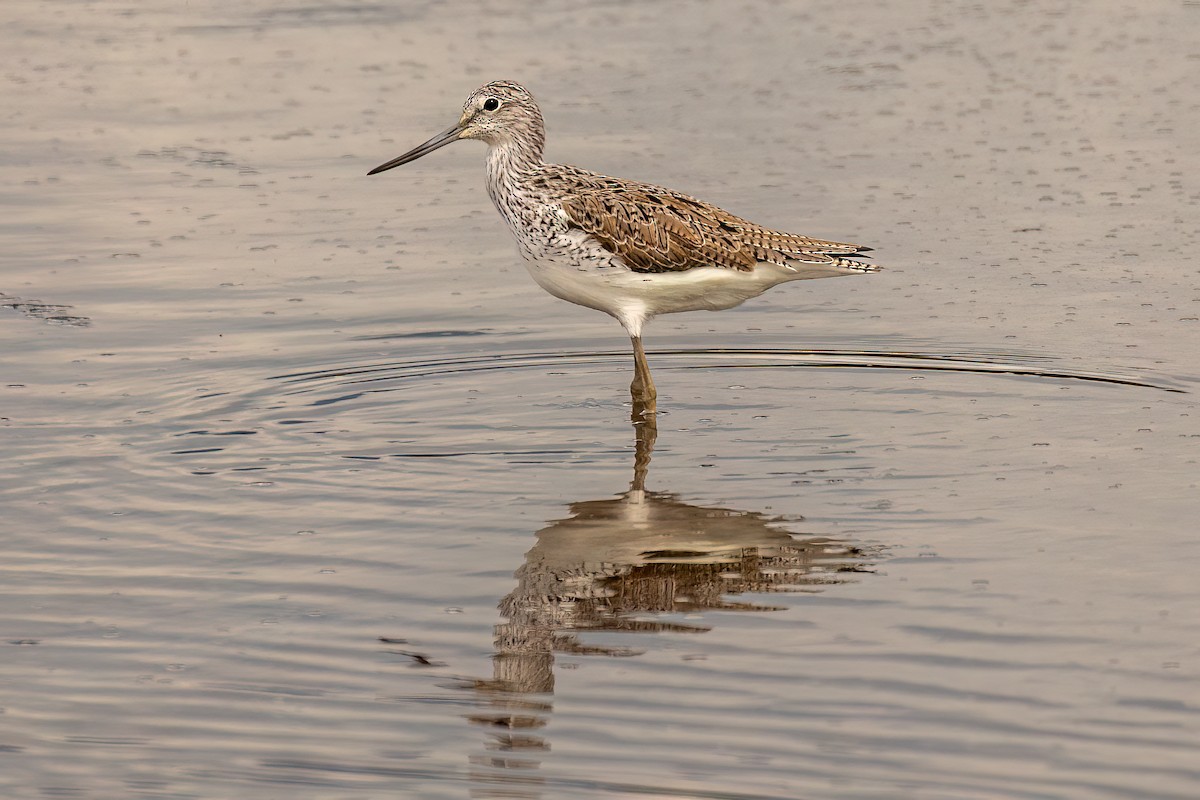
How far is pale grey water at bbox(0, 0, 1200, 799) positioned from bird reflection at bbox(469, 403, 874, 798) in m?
0.02

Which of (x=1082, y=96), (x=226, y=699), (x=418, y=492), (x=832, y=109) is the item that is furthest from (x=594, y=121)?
(x=226, y=699)

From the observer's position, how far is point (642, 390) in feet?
33.1

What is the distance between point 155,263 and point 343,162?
2.83 metres

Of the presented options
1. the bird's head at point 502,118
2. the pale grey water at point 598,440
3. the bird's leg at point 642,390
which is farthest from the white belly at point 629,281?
the bird's head at point 502,118

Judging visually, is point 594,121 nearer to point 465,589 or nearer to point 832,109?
point 832,109

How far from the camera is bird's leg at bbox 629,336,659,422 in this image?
9953 millimetres

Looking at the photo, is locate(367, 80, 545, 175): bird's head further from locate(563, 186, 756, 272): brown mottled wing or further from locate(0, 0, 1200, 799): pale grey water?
locate(0, 0, 1200, 799): pale grey water

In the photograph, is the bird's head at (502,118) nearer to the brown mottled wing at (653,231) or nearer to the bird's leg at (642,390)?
the brown mottled wing at (653,231)

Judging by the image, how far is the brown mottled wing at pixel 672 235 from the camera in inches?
394

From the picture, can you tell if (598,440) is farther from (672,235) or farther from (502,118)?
(502,118)

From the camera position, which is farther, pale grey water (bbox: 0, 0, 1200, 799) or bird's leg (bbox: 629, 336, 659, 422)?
bird's leg (bbox: 629, 336, 659, 422)

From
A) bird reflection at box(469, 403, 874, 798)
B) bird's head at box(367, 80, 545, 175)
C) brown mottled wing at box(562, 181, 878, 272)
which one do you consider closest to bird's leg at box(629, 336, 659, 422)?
brown mottled wing at box(562, 181, 878, 272)

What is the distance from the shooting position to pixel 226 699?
6.29 metres

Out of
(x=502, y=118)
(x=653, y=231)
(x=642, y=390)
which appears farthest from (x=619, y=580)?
(x=502, y=118)
